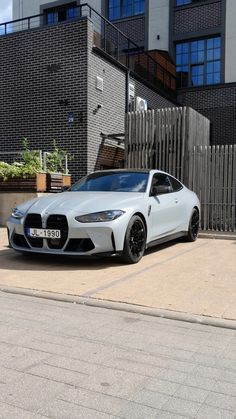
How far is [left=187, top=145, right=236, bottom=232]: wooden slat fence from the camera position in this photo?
11000 mm

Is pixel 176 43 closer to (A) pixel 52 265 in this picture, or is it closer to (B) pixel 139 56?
(B) pixel 139 56

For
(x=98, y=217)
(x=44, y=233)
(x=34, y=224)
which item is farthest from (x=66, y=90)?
(x=98, y=217)

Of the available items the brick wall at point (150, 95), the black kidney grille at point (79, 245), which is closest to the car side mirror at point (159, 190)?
the black kidney grille at point (79, 245)

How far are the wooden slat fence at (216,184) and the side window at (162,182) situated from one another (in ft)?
8.90

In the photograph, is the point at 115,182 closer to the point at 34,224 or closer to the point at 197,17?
the point at 34,224

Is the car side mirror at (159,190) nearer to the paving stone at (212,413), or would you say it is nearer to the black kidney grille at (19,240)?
the black kidney grille at (19,240)

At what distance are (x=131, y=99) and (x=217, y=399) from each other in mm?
13988

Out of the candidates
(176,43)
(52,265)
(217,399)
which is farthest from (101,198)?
(176,43)

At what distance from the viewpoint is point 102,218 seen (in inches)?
260

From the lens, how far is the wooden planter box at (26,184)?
463 inches

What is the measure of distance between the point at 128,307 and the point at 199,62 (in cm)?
1947

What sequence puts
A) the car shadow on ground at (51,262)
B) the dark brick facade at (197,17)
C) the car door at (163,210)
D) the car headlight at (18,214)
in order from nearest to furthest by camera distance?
1. the car shadow on ground at (51,262)
2. the car headlight at (18,214)
3. the car door at (163,210)
4. the dark brick facade at (197,17)

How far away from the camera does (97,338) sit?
4008mm

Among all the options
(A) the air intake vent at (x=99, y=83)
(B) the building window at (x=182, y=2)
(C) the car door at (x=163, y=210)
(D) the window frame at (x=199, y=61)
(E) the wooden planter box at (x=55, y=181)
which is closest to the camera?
(C) the car door at (x=163, y=210)
